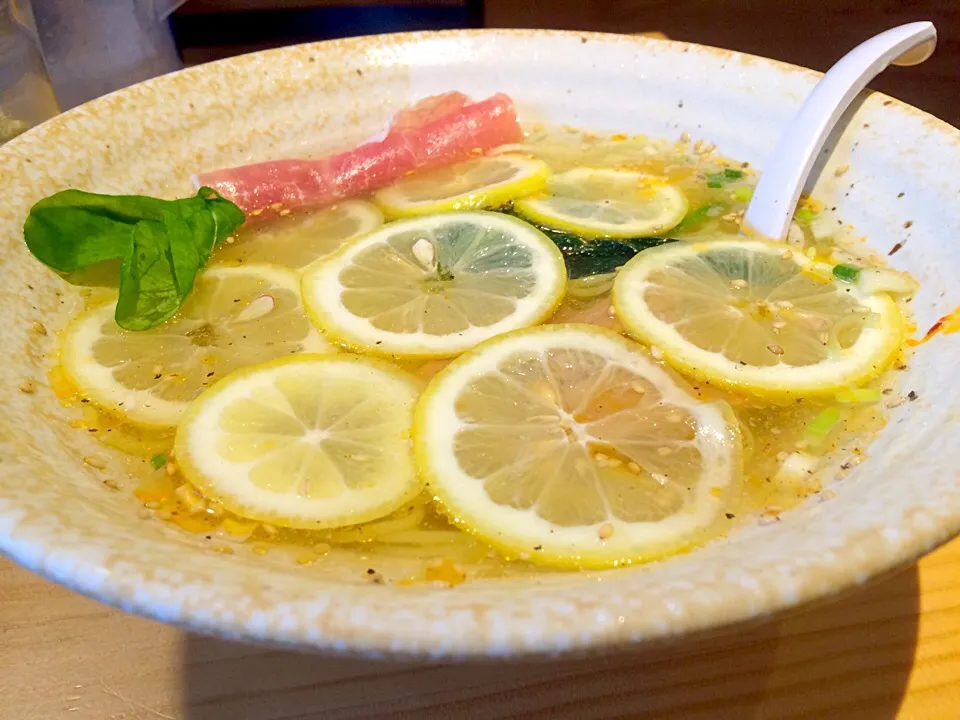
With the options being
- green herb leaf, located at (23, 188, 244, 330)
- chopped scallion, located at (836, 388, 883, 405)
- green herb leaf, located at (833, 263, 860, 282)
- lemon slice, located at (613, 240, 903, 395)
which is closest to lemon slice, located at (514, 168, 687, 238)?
lemon slice, located at (613, 240, 903, 395)

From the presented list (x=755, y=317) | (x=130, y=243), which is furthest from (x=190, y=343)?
(x=755, y=317)

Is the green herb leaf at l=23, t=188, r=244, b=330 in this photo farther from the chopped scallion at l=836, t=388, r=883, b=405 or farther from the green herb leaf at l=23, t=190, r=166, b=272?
the chopped scallion at l=836, t=388, r=883, b=405

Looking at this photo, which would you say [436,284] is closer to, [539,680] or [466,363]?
[466,363]

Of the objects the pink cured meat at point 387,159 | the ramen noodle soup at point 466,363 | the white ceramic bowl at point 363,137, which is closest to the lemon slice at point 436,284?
the ramen noodle soup at point 466,363

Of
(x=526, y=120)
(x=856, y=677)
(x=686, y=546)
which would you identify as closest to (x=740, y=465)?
(x=686, y=546)

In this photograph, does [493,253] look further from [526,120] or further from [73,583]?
[73,583]
